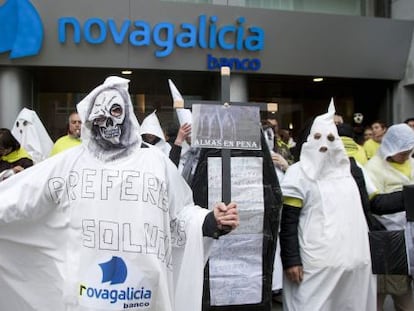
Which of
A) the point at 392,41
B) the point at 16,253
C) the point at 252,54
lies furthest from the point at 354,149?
the point at 392,41

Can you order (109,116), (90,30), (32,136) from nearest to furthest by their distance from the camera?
(109,116) → (32,136) → (90,30)

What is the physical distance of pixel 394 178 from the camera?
4551mm

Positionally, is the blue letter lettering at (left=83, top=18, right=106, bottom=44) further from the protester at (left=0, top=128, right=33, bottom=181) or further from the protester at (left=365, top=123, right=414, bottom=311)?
the protester at (left=365, top=123, right=414, bottom=311)

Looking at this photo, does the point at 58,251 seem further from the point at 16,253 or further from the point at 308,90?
the point at 308,90

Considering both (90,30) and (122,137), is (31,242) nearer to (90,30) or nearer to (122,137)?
(122,137)

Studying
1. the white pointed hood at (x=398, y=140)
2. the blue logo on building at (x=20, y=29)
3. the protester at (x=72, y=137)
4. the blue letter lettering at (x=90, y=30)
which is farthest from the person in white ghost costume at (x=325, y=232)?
the blue logo on building at (x=20, y=29)

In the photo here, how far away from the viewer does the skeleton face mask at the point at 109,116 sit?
290 centimetres

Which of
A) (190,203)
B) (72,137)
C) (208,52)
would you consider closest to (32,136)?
(72,137)

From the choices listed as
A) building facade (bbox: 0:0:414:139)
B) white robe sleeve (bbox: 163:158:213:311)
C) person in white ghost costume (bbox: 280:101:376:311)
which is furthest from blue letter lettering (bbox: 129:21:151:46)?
white robe sleeve (bbox: 163:158:213:311)

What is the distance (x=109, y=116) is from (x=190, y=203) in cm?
70

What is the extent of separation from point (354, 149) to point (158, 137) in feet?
7.33

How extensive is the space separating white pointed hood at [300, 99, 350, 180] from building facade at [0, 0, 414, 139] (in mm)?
5890

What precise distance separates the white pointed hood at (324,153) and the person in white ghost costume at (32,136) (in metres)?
3.93

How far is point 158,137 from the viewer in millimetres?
5988
